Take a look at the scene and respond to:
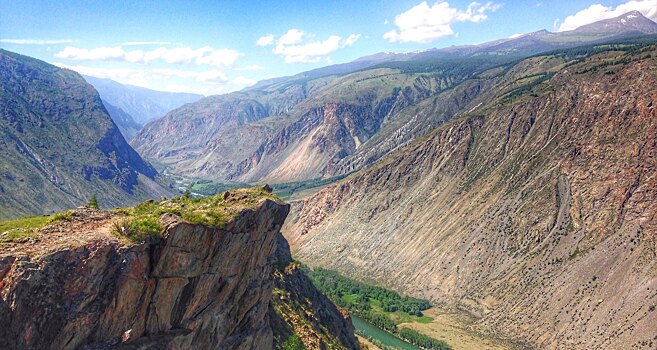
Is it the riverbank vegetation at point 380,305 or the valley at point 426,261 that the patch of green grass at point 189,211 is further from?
the riverbank vegetation at point 380,305

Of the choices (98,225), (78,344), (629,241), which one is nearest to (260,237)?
(98,225)

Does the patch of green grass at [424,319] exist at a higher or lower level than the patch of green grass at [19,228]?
lower

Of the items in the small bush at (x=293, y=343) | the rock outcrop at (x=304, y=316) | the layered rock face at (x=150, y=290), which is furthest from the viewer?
the rock outcrop at (x=304, y=316)

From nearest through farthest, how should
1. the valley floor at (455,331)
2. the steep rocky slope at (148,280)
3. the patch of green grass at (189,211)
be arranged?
1. the steep rocky slope at (148,280)
2. the patch of green grass at (189,211)
3. the valley floor at (455,331)

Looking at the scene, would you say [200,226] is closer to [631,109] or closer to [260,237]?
[260,237]

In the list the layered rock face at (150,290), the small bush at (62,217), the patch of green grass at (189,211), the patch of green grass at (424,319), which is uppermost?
the small bush at (62,217)

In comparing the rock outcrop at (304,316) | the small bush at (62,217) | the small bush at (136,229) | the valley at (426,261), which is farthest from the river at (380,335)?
the small bush at (62,217)
